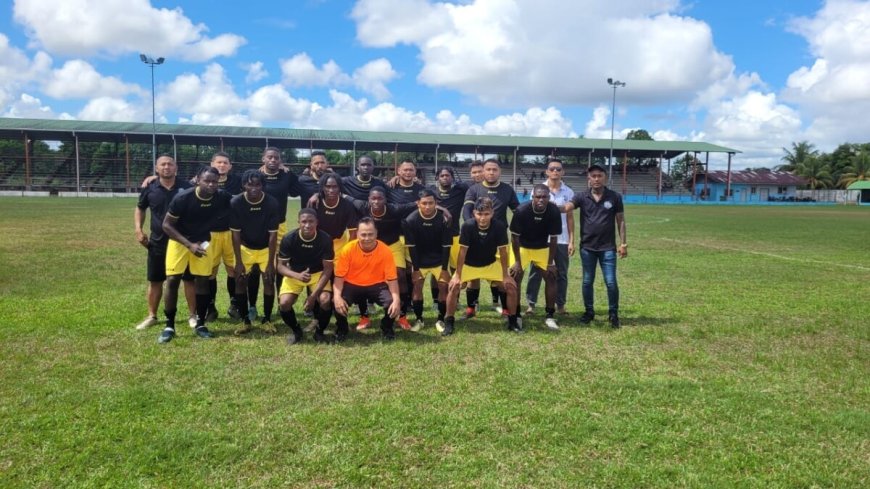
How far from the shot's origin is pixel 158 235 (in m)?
6.54

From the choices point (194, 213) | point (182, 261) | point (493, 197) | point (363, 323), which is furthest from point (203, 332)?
point (493, 197)

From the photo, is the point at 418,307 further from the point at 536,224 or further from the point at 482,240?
the point at 536,224

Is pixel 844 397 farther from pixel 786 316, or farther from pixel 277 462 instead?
→ pixel 277 462

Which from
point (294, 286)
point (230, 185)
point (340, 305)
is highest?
point (230, 185)

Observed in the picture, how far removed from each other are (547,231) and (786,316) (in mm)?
3415

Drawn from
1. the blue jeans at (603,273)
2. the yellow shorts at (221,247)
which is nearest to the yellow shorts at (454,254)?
the blue jeans at (603,273)

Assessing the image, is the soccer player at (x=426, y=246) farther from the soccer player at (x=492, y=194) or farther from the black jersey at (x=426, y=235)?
the soccer player at (x=492, y=194)

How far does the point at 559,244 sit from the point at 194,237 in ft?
15.3

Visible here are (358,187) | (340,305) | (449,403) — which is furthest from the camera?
(358,187)

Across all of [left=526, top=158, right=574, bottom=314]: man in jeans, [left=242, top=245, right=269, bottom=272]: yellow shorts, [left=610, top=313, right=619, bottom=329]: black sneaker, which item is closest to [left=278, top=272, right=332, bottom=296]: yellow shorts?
[left=242, top=245, right=269, bottom=272]: yellow shorts

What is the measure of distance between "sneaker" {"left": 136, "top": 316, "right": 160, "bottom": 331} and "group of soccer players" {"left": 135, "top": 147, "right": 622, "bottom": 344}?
23mm

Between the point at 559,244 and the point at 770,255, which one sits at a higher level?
the point at 559,244

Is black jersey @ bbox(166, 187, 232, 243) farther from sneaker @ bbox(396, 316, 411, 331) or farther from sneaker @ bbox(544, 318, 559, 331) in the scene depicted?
sneaker @ bbox(544, 318, 559, 331)

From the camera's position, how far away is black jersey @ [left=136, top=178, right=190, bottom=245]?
653 centimetres
